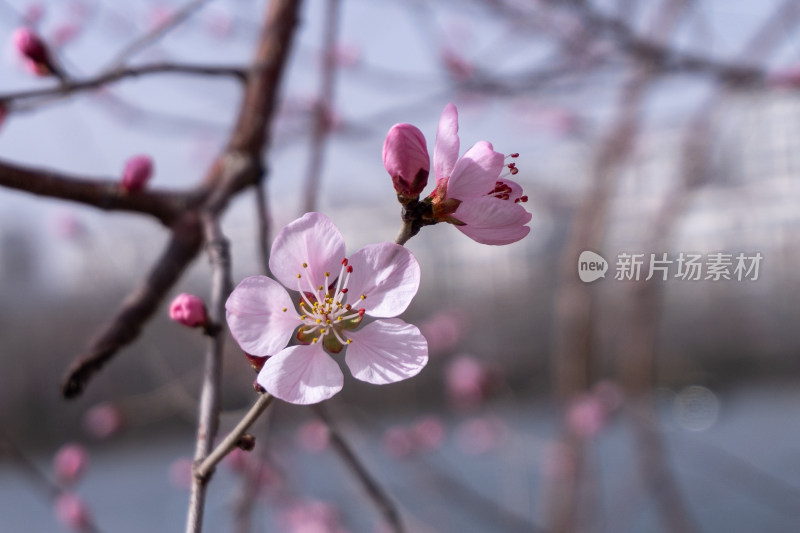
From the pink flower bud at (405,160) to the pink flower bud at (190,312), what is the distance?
0.17 meters

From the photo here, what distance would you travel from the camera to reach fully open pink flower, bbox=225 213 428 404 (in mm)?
350

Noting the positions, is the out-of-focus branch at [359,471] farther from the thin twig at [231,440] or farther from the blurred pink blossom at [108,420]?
the blurred pink blossom at [108,420]

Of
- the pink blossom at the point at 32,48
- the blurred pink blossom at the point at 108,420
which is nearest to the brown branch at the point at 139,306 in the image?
the pink blossom at the point at 32,48

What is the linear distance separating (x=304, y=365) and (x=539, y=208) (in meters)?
2.68

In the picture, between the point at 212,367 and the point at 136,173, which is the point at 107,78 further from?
the point at 212,367

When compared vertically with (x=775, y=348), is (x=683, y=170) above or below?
above

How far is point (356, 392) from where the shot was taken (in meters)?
6.48

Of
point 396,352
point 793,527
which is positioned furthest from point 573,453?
point 793,527

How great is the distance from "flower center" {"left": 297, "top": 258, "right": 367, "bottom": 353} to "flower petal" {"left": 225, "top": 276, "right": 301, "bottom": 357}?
0.02 m

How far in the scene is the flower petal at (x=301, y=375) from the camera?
33cm

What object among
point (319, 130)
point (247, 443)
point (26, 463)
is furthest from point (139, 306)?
point (319, 130)

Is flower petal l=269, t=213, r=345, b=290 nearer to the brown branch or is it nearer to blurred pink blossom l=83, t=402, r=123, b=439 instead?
the brown branch

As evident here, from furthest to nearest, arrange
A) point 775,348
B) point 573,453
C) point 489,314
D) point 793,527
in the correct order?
point 775,348, point 489,314, point 793,527, point 573,453

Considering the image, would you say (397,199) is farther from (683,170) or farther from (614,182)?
(683,170)
